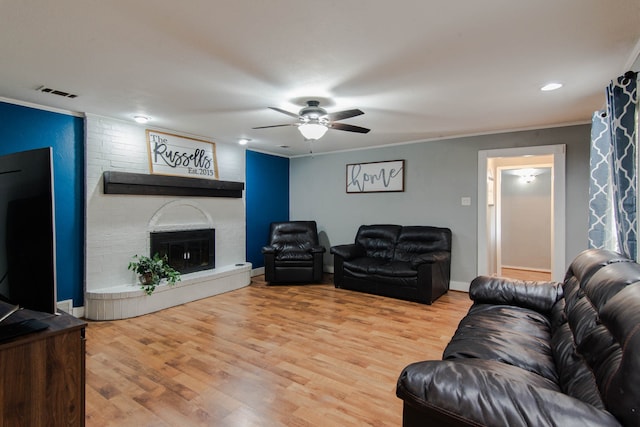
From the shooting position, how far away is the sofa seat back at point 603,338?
0.88 metres

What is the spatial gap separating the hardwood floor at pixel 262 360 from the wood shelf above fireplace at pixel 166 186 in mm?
1561

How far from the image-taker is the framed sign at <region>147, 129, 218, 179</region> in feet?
14.1

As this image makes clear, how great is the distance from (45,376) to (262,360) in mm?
1681

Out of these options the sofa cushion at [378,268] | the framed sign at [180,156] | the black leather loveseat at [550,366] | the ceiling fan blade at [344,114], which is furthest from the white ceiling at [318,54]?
the sofa cushion at [378,268]

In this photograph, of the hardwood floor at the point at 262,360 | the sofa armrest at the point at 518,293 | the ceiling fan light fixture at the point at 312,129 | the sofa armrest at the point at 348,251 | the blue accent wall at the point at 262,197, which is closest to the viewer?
the hardwood floor at the point at 262,360

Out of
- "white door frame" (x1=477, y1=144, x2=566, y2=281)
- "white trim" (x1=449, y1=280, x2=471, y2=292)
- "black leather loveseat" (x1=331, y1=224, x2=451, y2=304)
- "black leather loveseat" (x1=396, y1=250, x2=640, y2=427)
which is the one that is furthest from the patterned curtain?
"white trim" (x1=449, y1=280, x2=471, y2=292)

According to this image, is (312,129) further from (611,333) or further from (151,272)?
(151,272)

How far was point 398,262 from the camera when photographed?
15.5 feet

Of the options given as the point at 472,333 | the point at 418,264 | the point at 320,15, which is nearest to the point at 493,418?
the point at 472,333

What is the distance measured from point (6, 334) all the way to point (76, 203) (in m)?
3.14

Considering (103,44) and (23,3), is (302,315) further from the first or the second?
(23,3)

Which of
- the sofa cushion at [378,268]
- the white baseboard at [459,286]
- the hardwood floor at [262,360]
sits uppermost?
the sofa cushion at [378,268]

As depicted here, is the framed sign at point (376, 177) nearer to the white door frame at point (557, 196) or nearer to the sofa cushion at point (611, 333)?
the white door frame at point (557, 196)

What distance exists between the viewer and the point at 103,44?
2.08m
